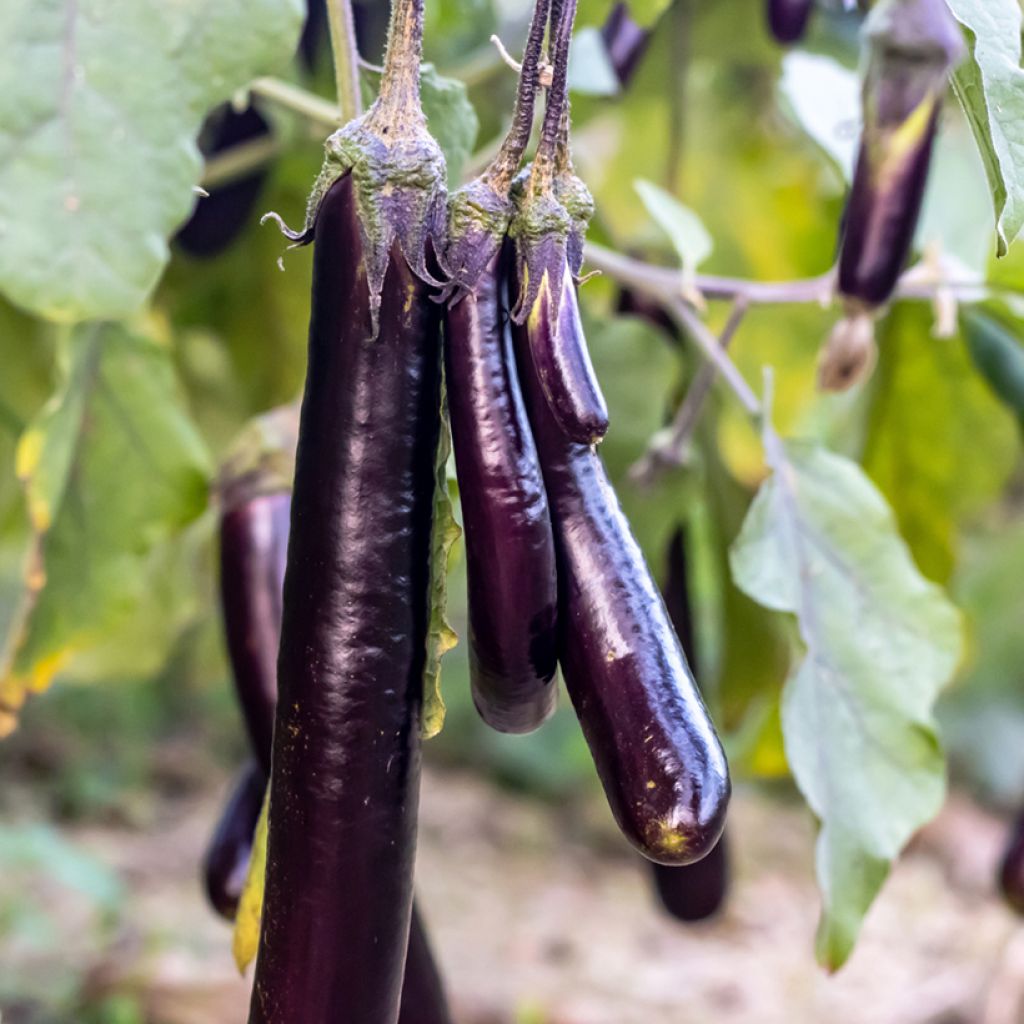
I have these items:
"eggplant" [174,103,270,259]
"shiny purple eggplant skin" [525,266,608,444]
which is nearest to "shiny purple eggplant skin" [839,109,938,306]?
"shiny purple eggplant skin" [525,266,608,444]

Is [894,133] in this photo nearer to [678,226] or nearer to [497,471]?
[678,226]

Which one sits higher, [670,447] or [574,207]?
[574,207]

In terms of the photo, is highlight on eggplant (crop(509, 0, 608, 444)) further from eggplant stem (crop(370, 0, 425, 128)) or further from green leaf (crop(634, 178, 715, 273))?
green leaf (crop(634, 178, 715, 273))

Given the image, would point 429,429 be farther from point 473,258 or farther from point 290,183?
point 290,183

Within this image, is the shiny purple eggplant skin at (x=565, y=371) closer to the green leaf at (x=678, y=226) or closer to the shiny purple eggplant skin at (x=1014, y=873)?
the green leaf at (x=678, y=226)

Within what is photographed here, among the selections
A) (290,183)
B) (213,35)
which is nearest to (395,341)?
(213,35)

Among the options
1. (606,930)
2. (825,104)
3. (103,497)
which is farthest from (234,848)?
(606,930)

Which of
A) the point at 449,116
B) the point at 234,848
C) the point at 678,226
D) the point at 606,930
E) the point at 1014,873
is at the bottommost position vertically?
the point at 606,930
